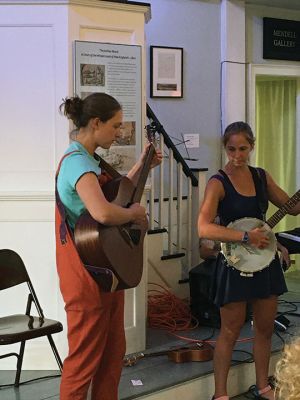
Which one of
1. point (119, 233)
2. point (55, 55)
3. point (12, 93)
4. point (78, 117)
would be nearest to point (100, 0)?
point (55, 55)

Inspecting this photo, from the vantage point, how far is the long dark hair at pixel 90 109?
7.30 ft

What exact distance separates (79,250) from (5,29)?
Answer: 4.71 feet

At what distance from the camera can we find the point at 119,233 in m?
2.27

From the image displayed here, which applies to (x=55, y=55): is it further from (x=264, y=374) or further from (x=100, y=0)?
(x=264, y=374)

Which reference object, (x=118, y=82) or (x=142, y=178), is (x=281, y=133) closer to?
(x=118, y=82)

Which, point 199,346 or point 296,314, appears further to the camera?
point 296,314

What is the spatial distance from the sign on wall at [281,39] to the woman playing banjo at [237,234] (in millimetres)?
3198

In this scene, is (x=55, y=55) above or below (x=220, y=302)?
above

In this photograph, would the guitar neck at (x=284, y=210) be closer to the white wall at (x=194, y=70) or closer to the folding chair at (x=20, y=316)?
the folding chair at (x=20, y=316)

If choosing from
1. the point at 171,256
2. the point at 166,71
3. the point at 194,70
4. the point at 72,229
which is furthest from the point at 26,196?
the point at 194,70

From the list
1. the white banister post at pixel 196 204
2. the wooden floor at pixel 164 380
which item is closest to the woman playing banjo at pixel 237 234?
the wooden floor at pixel 164 380

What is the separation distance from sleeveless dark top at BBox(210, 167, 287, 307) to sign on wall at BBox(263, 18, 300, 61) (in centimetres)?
323

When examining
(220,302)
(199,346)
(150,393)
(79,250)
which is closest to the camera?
(79,250)

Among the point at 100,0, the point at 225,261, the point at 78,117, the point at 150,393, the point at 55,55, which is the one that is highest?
the point at 100,0
